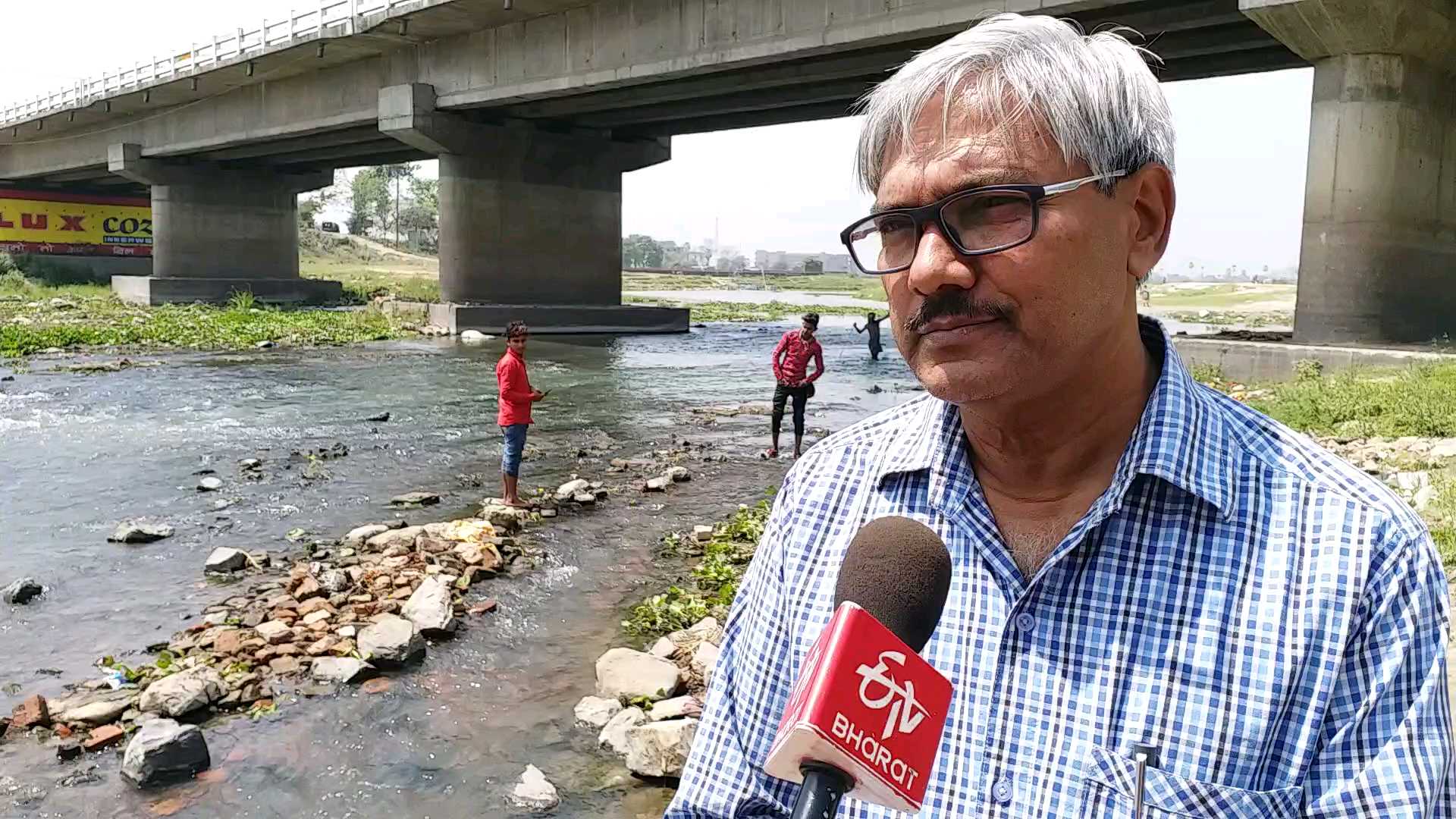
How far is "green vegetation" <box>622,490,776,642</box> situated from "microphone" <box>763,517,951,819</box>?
4.90 m

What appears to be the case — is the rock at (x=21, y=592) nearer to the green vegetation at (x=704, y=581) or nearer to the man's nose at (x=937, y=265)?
the green vegetation at (x=704, y=581)

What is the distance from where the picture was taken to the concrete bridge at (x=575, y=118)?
15.9m

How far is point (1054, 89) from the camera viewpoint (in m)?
1.54

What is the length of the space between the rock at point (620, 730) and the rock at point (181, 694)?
2.09m

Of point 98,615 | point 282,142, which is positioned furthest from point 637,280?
point 98,615

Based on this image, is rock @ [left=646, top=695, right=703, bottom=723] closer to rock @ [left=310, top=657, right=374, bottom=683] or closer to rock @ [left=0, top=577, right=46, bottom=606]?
rock @ [left=310, top=657, right=374, bottom=683]

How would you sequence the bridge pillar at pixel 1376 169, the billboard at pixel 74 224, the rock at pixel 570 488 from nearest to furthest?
the rock at pixel 570 488 < the bridge pillar at pixel 1376 169 < the billboard at pixel 74 224

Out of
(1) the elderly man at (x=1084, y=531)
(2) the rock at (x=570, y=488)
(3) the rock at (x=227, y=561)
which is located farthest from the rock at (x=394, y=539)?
(1) the elderly man at (x=1084, y=531)

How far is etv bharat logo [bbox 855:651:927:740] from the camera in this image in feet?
3.99

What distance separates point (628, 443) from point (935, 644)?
41.7 feet

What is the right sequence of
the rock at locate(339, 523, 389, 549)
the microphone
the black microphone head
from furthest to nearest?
the rock at locate(339, 523, 389, 549)
the black microphone head
the microphone

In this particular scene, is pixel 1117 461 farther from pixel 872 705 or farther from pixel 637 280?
pixel 637 280

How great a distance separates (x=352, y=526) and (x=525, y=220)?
23.5 meters

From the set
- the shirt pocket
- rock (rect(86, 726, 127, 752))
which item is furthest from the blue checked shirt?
rock (rect(86, 726, 127, 752))
